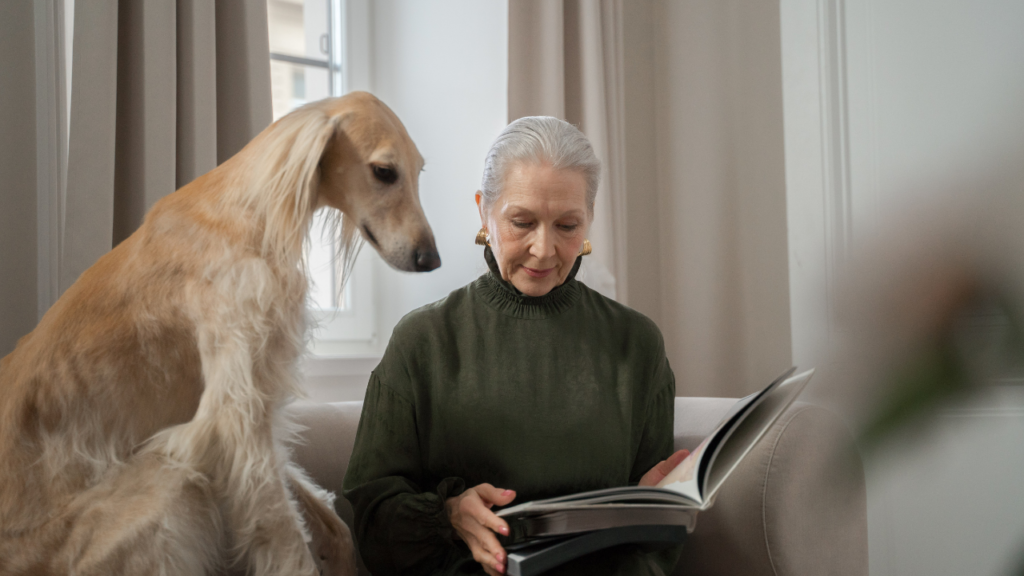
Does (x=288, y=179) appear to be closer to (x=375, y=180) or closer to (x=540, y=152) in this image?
(x=375, y=180)

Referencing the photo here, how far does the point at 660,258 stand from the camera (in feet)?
8.55

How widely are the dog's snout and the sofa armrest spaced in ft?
1.95

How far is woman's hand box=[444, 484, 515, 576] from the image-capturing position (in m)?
0.95

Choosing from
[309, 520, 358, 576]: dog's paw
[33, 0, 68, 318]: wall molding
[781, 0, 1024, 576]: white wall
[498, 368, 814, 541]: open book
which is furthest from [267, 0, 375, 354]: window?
[781, 0, 1024, 576]: white wall

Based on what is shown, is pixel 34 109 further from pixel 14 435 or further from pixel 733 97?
pixel 733 97

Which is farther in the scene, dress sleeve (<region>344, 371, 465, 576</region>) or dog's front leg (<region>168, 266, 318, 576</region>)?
dress sleeve (<region>344, 371, 465, 576</region>)

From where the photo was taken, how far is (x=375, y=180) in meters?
1.08

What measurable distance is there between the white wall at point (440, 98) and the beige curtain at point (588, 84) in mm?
77

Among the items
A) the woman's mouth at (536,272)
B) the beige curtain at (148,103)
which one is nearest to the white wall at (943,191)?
the woman's mouth at (536,272)

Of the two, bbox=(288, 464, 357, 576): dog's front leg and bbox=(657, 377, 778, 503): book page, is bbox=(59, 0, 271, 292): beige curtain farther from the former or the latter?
bbox=(657, 377, 778, 503): book page

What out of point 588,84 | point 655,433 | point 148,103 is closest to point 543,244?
point 655,433

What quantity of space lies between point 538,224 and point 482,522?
0.47m

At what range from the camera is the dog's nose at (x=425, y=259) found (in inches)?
43.7

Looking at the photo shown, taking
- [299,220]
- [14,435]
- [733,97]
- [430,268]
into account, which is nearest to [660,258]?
[733,97]
